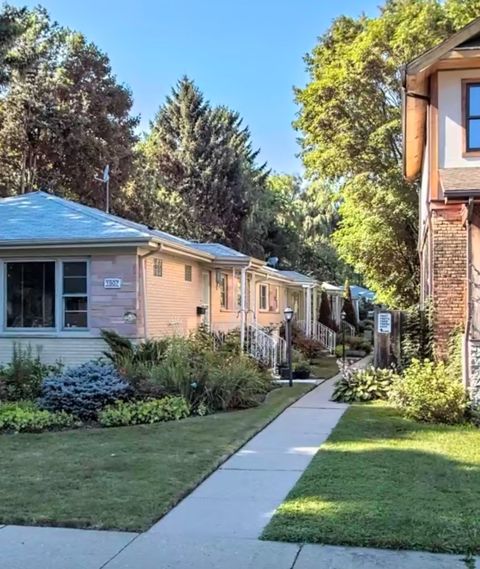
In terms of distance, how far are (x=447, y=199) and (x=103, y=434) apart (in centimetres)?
650

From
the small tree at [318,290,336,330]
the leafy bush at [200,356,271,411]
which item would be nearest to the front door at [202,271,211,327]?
the leafy bush at [200,356,271,411]

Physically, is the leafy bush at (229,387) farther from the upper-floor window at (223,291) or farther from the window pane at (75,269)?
the upper-floor window at (223,291)

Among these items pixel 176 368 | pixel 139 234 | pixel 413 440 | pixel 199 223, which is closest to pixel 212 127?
pixel 199 223

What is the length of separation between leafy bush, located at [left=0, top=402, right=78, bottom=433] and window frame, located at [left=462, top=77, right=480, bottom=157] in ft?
28.1

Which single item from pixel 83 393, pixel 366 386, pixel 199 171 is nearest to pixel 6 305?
pixel 83 393

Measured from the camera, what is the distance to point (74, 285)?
13562mm

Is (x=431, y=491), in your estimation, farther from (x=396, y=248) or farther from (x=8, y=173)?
(x=8, y=173)

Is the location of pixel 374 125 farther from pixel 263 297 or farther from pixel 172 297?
pixel 172 297

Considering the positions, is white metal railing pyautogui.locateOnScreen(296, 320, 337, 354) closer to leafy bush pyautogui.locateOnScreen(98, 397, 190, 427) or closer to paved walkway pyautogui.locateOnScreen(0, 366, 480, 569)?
leafy bush pyautogui.locateOnScreen(98, 397, 190, 427)

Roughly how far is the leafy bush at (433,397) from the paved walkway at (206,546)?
4.12 meters

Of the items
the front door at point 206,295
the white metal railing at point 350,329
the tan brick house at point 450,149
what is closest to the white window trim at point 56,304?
the front door at point 206,295

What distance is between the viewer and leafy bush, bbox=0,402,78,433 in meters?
9.44

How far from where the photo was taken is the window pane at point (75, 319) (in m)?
13.5

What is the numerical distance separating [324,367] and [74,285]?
9288 millimetres
